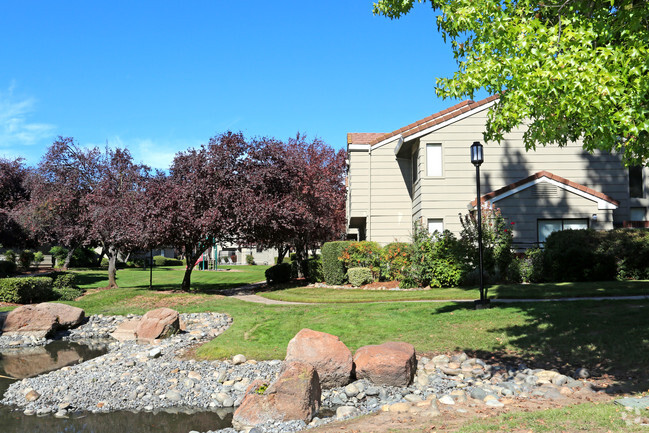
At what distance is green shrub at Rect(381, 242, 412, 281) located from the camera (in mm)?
19422

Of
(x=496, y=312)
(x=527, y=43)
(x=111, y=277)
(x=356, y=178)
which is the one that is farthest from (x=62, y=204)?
(x=527, y=43)

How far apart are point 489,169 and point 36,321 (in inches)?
685

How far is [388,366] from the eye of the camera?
8.45 m

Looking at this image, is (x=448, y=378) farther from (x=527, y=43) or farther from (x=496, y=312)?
(x=527, y=43)

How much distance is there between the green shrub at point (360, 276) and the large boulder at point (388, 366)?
11410 millimetres

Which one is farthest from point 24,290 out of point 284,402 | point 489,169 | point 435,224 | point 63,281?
point 489,169

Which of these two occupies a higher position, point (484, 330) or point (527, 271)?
point (527, 271)

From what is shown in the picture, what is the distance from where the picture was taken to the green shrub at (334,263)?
70.2ft

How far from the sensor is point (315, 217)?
84.3 ft

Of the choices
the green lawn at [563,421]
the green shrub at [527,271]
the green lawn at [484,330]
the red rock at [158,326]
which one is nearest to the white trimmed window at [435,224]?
the green shrub at [527,271]

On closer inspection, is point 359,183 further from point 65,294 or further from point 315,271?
point 65,294

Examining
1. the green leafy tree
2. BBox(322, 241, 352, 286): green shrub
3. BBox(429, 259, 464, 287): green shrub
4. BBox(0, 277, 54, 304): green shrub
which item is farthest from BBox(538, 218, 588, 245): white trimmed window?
BBox(0, 277, 54, 304): green shrub

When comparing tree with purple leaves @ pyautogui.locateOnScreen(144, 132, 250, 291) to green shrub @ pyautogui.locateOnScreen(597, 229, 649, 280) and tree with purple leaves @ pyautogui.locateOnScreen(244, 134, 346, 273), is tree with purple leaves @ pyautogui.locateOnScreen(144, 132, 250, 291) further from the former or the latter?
green shrub @ pyautogui.locateOnScreen(597, 229, 649, 280)

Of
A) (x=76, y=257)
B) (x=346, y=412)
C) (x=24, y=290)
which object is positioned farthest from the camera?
(x=76, y=257)
